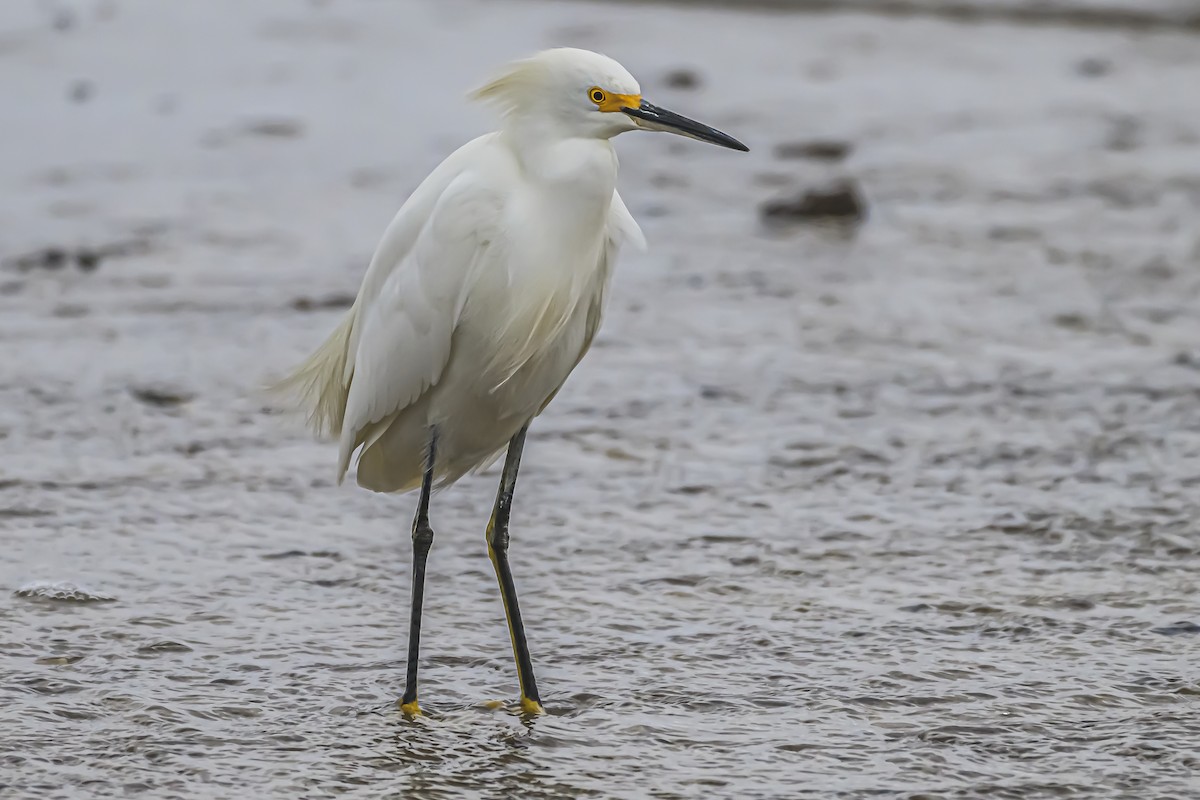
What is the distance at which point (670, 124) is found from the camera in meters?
3.74

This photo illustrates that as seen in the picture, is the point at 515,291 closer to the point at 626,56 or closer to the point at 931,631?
the point at 931,631

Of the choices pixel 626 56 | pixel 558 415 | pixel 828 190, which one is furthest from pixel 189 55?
pixel 558 415

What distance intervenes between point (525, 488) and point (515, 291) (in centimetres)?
163

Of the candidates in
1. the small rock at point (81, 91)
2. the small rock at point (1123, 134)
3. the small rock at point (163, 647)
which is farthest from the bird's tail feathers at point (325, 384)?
the small rock at point (81, 91)

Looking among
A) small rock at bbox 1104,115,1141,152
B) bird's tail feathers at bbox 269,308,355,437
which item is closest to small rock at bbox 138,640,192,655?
bird's tail feathers at bbox 269,308,355,437

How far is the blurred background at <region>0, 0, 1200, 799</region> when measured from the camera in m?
3.74

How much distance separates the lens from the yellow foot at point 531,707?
3.91m

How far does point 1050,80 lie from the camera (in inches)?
A: 476

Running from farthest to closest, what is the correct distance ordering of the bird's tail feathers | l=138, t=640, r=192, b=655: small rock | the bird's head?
the bird's tail feathers < l=138, t=640, r=192, b=655: small rock < the bird's head

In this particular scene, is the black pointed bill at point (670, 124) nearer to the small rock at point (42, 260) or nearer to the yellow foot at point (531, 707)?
the yellow foot at point (531, 707)

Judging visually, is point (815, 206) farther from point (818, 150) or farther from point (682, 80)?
point (682, 80)

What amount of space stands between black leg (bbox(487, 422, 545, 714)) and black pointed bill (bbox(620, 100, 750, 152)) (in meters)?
0.79

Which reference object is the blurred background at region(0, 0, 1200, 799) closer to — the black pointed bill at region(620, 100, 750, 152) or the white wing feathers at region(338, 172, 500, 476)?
the white wing feathers at region(338, 172, 500, 476)

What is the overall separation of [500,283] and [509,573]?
0.76 meters
